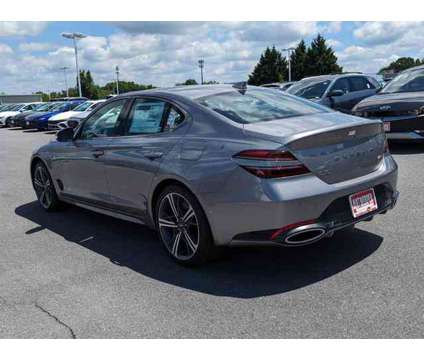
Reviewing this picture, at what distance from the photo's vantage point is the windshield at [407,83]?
10.0 m

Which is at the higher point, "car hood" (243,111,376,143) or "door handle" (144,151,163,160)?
"car hood" (243,111,376,143)

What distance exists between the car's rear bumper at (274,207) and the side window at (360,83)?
970 cm

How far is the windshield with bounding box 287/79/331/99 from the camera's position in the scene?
488 inches

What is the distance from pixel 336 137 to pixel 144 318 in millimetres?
1963

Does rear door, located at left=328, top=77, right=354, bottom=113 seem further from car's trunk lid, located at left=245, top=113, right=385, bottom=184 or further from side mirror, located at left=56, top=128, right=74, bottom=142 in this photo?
car's trunk lid, located at left=245, top=113, right=385, bottom=184

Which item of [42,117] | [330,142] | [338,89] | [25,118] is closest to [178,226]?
[330,142]

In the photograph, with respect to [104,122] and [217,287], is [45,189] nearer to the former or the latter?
[104,122]

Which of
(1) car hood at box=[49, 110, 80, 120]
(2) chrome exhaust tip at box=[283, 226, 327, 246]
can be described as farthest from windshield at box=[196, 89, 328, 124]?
(1) car hood at box=[49, 110, 80, 120]

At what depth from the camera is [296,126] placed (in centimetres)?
393

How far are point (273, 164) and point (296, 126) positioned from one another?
502 mm

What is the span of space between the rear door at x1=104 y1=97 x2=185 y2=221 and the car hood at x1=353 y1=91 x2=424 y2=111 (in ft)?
19.1

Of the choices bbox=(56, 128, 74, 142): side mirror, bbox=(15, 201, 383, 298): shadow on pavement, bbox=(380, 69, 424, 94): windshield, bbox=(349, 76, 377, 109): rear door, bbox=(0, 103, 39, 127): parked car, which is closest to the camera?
bbox=(15, 201, 383, 298): shadow on pavement
